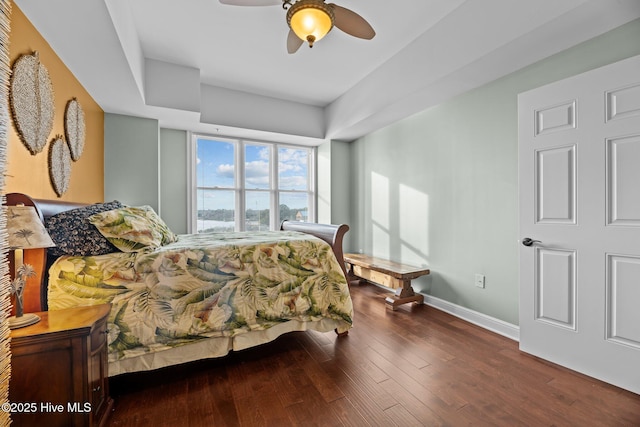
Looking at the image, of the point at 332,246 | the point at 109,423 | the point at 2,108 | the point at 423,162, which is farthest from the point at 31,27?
the point at 423,162

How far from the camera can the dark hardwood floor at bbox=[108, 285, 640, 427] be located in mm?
1468

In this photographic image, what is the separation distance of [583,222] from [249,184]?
4.08 metres

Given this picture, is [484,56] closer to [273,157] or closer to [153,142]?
[273,157]

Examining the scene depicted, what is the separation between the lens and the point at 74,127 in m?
2.46

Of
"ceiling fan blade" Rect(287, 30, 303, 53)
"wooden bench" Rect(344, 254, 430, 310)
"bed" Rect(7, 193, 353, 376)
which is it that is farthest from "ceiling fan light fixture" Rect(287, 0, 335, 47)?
"wooden bench" Rect(344, 254, 430, 310)

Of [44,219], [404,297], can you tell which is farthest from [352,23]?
[404,297]

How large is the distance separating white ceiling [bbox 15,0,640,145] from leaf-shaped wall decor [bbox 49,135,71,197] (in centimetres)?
69

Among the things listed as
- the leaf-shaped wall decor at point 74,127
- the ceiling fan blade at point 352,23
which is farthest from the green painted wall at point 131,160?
the ceiling fan blade at point 352,23

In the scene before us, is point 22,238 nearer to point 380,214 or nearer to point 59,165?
point 59,165

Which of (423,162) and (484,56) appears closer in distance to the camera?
(484,56)

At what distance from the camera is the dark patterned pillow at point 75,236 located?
61.7 inches

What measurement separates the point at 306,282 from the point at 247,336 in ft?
1.89

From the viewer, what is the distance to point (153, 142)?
3.53 m

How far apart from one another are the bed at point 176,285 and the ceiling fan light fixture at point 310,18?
1477mm
